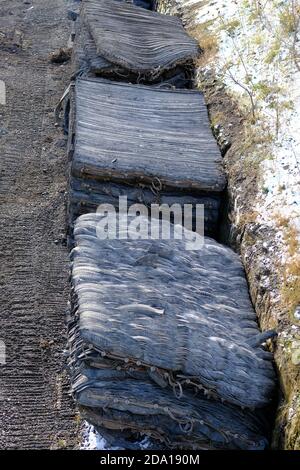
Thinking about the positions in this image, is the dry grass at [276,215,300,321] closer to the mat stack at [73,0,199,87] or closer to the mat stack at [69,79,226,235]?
the mat stack at [69,79,226,235]

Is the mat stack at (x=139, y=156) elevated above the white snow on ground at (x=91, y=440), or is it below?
above

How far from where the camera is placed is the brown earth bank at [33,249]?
7.36 metres

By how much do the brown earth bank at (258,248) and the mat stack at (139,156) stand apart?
0.74 ft

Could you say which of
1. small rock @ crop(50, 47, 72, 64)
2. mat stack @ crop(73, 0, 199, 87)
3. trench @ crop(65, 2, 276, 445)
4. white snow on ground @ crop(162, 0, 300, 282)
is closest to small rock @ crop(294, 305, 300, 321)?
white snow on ground @ crop(162, 0, 300, 282)

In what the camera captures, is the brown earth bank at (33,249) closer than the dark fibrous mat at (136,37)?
Yes

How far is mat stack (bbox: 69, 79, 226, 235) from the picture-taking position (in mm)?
8391

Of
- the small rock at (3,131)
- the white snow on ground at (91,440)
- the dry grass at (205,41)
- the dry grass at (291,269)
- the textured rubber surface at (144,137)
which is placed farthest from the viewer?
the small rock at (3,131)

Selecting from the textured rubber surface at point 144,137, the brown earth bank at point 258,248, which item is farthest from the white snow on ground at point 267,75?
the textured rubber surface at point 144,137

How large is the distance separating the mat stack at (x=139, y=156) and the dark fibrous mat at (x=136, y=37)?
1.12 metres

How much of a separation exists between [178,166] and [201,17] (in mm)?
4691

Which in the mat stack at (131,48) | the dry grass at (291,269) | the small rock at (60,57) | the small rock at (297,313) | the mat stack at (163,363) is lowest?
the small rock at (60,57)

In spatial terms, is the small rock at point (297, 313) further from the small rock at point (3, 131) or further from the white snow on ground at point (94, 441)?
the small rock at point (3, 131)

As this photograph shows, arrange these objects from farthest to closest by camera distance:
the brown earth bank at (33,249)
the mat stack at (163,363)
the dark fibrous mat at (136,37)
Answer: the dark fibrous mat at (136,37)
the brown earth bank at (33,249)
the mat stack at (163,363)

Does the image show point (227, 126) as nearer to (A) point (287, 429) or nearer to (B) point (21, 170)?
(B) point (21, 170)
